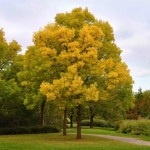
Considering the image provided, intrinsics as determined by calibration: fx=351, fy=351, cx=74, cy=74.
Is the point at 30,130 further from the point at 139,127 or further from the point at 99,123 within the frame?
the point at 99,123

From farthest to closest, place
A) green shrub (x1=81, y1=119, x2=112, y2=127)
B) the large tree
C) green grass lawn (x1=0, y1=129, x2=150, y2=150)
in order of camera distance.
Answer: green shrub (x1=81, y1=119, x2=112, y2=127)
the large tree
green grass lawn (x1=0, y1=129, x2=150, y2=150)

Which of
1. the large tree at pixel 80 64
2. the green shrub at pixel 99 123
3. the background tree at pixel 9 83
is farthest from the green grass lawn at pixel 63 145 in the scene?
the green shrub at pixel 99 123

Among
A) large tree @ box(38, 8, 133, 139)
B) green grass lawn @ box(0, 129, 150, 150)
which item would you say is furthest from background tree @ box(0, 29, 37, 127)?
green grass lawn @ box(0, 129, 150, 150)

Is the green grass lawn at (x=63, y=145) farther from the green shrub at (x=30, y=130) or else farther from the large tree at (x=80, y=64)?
the green shrub at (x=30, y=130)

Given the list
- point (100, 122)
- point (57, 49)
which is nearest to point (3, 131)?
point (57, 49)

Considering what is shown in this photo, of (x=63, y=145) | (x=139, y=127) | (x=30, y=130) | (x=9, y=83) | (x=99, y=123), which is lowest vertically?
(x=63, y=145)

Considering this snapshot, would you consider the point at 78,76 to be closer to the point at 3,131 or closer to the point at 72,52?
the point at 72,52

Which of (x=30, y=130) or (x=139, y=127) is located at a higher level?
(x=139, y=127)

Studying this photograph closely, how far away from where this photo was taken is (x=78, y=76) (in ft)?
92.5

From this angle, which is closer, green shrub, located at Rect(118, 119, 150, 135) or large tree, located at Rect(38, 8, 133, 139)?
large tree, located at Rect(38, 8, 133, 139)

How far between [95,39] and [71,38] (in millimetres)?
2048

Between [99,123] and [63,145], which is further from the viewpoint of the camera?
[99,123]

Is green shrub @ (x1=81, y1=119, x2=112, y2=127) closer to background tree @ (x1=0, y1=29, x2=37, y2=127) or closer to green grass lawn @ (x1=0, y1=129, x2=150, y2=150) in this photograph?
background tree @ (x1=0, y1=29, x2=37, y2=127)

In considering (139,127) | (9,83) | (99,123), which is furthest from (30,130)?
(99,123)
